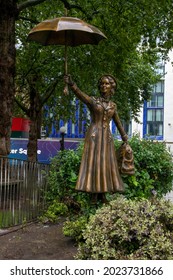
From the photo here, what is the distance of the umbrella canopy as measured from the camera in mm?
5773

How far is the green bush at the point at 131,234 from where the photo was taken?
446 cm

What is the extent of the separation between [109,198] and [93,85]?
12144 millimetres

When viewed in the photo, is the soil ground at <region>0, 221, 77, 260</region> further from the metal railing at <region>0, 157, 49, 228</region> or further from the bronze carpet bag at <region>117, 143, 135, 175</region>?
the bronze carpet bag at <region>117, 143, 135, 175</region>

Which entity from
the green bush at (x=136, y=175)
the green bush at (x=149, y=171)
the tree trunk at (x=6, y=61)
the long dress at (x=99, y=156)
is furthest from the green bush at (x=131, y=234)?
the tree trunk at (x=6, y=61)

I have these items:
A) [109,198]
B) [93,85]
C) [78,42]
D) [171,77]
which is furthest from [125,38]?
[171,77]

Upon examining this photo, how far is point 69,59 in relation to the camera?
16906 mm

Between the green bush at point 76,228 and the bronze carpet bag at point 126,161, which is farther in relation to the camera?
the bronze carpet bag at point 126,161

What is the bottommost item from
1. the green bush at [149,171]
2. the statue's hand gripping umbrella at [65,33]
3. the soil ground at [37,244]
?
the soil ground at [37,244]

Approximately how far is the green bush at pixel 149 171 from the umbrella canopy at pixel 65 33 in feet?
8.21

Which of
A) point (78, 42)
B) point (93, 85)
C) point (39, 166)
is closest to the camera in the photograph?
point (78, 42)

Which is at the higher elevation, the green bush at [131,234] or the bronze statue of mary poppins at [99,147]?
the bronze statue of mary poppins at [99,147]

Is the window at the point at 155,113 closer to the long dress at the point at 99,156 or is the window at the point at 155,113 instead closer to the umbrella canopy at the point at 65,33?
the umbrella canopy at the point at 65,33

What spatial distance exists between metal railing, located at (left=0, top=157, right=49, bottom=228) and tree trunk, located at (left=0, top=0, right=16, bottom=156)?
260 cm

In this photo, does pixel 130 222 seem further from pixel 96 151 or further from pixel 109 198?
pixel 109 198
